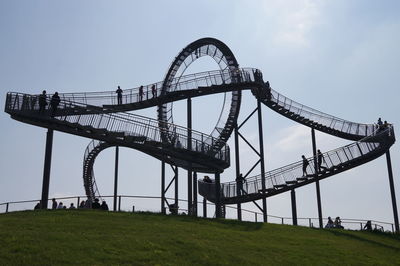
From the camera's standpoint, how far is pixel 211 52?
1769 inches

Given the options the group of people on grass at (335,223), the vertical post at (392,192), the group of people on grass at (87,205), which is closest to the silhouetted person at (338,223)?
the group of people on grass at (335,223)

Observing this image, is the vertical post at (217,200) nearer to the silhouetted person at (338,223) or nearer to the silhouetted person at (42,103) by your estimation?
the silhouetted person at (338,223)

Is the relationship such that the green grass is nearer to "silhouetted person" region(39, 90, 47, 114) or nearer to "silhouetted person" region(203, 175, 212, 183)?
"silhouetted person" region(39, 90, 47, 114)

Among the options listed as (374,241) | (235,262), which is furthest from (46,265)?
(374,241)

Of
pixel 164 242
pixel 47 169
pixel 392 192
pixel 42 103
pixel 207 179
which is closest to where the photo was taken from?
pixel 164 242

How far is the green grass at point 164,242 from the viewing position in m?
15.7

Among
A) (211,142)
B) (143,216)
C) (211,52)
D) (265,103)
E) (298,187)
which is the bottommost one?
(143,216)

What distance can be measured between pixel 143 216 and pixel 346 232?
37.5ft

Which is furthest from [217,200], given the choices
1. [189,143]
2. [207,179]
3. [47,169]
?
[47,169]

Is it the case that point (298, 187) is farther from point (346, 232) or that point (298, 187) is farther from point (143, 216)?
point (143, 216)

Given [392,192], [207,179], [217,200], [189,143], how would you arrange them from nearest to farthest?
[189,143] → [217,200] → [392,192] → [207,179]

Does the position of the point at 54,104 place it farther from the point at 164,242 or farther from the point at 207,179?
the point at 164,242

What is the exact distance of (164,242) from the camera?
1831 cm

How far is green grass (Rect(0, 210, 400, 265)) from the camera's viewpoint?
15727mm
